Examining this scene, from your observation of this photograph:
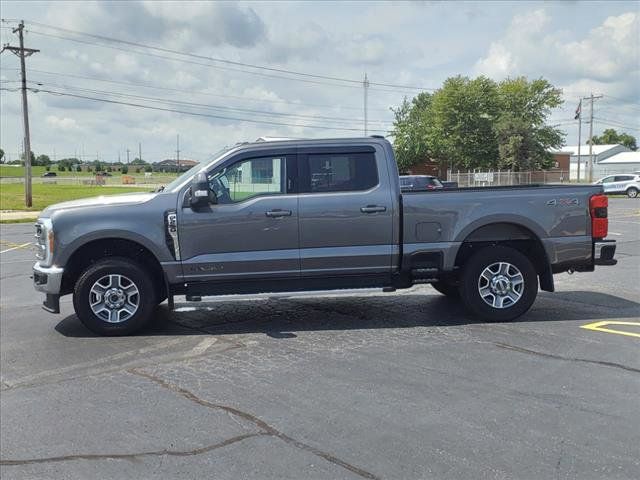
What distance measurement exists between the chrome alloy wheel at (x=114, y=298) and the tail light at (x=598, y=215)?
5.13 metres

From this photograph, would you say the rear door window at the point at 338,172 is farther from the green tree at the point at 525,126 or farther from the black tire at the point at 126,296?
the green tree at the point at 525,126

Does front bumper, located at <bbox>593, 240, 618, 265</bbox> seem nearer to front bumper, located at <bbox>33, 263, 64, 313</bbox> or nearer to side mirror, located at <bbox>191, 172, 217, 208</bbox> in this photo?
side mirror, located at <bbox>191, 172, 217, 208</bbox>

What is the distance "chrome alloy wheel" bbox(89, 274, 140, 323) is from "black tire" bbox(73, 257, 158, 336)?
1cm

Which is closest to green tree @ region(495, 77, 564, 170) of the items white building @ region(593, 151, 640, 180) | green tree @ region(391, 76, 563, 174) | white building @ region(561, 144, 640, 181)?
green tree @ region(391, 76, 563, 174)

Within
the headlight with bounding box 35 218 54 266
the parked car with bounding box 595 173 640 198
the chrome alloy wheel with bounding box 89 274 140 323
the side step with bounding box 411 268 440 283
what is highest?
the parked car with bounding box 595 173 640 198

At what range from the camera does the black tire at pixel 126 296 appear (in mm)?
6488

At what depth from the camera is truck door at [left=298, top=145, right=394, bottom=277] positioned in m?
6.66

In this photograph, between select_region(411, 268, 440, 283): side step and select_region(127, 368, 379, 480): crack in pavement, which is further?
select_region(411, 268, 440, 283): side step

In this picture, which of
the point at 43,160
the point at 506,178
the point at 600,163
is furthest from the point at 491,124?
the point at 43,160

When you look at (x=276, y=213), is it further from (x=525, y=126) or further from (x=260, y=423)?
(x=525, y=126)

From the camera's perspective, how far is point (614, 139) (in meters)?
152

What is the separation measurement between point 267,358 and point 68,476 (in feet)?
7.76

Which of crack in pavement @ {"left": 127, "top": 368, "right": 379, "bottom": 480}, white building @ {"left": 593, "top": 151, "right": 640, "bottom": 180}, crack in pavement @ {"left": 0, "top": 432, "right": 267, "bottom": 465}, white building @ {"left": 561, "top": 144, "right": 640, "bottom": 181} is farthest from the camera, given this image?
white building @ {"left": 593, "top": 151, "right": 640, "bottom": 180}

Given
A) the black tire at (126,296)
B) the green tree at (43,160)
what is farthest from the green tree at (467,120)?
the green tree at (43,160)
